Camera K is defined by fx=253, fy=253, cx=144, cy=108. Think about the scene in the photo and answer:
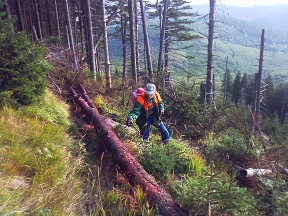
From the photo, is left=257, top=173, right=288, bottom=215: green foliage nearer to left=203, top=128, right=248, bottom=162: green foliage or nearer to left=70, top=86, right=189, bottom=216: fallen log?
left=70, top=86, right=189, bottom=216: fallen log

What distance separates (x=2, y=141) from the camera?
3.36 meters

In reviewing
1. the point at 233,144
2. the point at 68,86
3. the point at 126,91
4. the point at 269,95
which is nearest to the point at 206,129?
the point at 233,144

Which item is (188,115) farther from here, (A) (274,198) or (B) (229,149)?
(A) (274,198)

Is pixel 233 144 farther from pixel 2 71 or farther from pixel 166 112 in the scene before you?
pixel 2 71

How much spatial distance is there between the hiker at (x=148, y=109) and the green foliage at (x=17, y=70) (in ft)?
6.75

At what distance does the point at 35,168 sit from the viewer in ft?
10.4

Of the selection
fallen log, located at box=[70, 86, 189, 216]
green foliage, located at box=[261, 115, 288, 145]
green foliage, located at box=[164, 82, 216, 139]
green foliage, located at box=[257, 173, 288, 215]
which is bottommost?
green foliage, located at box=[261, 115, 288, 145]

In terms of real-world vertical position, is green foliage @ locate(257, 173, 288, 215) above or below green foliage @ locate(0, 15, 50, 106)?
below

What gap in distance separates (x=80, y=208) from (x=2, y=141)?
1.41 m

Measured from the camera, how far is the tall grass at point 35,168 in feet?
8.55

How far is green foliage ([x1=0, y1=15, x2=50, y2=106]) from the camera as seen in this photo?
14.7 feet

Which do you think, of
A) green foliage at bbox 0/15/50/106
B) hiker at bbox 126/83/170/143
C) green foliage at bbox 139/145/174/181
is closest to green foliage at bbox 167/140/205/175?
green foliage at bbox 139/145/174/181

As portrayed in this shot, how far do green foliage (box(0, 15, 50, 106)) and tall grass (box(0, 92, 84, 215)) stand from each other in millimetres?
277

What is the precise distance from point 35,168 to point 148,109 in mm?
3164
